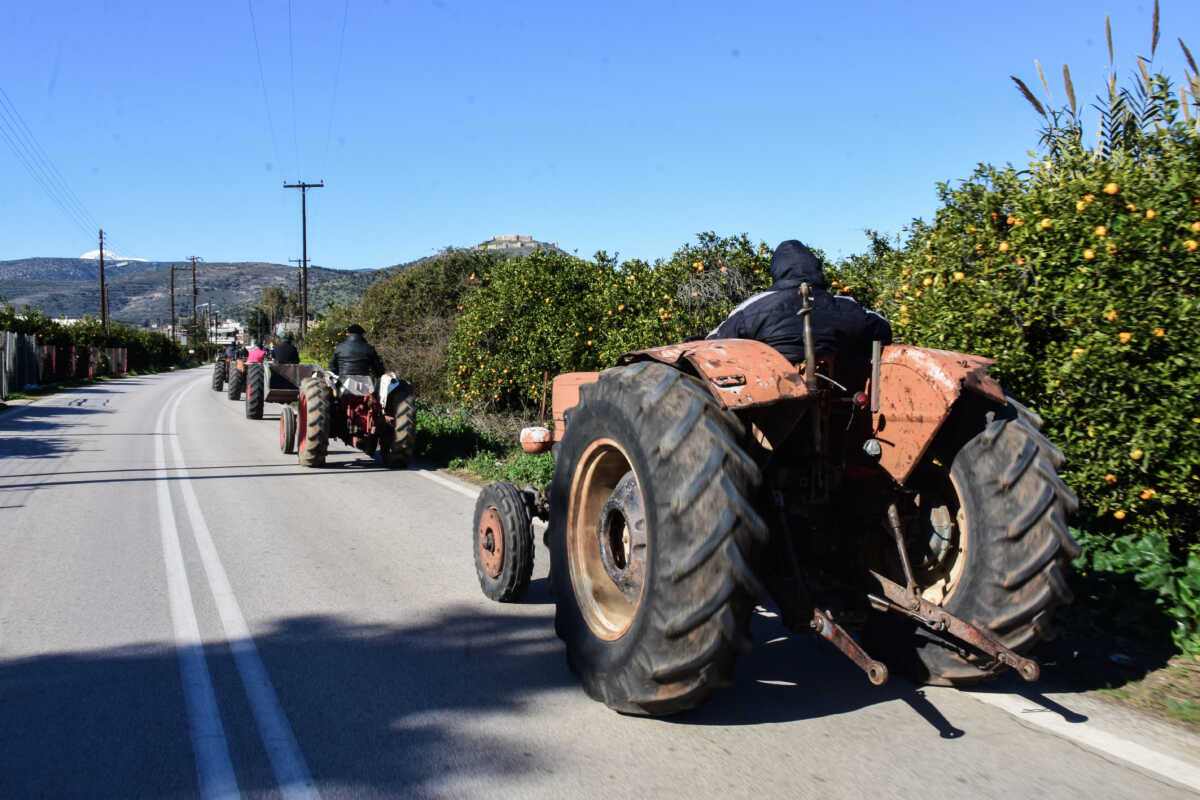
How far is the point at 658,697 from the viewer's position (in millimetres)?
3299

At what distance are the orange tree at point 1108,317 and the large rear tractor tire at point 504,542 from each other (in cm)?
305

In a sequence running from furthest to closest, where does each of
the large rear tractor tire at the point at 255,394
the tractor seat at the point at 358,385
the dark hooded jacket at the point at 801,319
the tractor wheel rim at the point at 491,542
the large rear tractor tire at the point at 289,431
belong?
the large rear tractor tire at the point at 255,394
the large rear tractor tire at the point at 289,431
the tractor seat at the point at 358,385
the tractor wheel rim at the point at 491,542
the dark hooded jacket at the point at 801,319

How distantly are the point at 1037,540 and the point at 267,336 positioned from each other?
11942 cm

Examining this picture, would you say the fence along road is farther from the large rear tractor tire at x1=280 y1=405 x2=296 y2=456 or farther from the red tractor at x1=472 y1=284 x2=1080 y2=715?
the red tractor at x1=472 y1=284 x2=1080 y2=715

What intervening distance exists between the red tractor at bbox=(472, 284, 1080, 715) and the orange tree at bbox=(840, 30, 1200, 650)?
137 centimetres

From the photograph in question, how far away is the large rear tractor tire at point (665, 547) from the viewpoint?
10.4ft

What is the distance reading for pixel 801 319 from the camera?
3941 millimetres

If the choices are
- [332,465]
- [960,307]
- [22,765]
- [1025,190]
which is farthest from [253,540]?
[1025,190]

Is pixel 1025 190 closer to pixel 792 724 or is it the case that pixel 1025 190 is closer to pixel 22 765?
pixel 792 724

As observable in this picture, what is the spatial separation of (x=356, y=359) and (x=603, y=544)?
8382mm

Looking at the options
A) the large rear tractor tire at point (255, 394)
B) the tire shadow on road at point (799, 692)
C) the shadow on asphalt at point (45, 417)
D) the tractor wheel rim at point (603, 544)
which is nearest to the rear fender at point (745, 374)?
the tractor wheel rim at point (603, 544)

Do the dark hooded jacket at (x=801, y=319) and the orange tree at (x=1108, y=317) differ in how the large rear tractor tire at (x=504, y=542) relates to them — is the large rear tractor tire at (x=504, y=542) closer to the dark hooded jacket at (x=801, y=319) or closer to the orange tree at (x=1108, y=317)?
the dark hooded jacket at (x=801, y=319)

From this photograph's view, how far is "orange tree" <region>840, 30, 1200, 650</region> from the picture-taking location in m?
4.66

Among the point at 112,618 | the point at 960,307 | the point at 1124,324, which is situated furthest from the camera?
the point at 960,307
